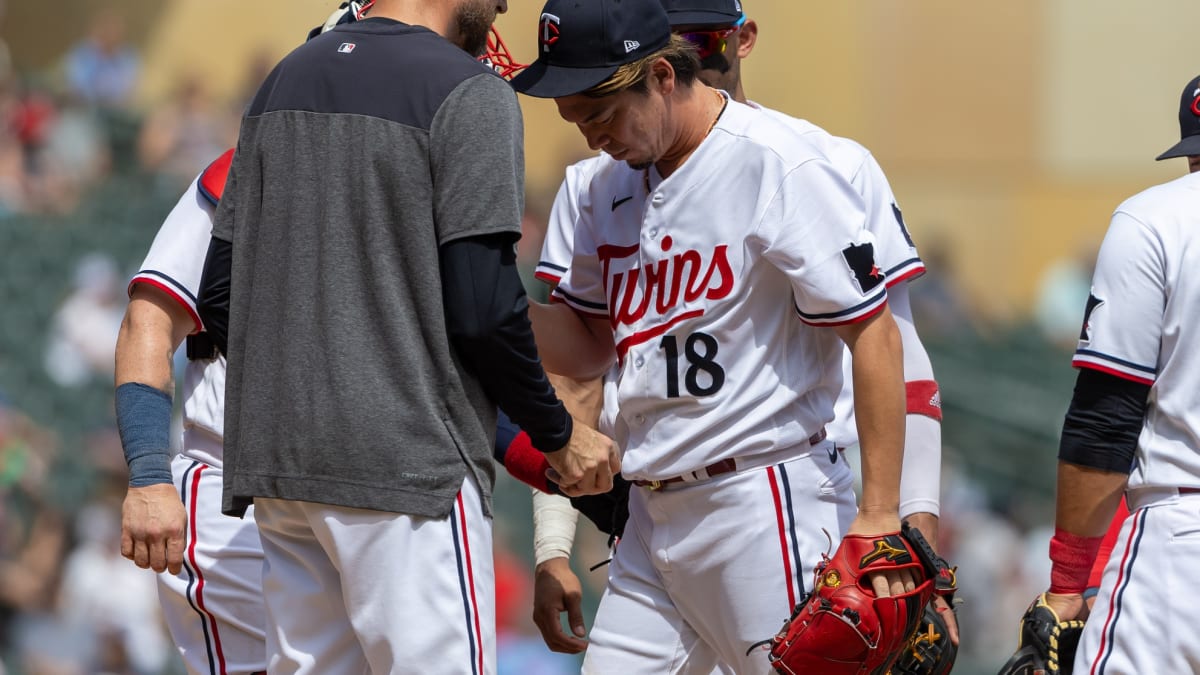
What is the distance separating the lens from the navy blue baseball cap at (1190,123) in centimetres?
328

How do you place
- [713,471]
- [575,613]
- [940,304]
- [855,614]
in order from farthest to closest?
[940,304] < [575,613] < [713,471] < [855,614]

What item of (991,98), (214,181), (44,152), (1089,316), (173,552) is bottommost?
(991,98)

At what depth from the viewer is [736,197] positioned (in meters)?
3.09

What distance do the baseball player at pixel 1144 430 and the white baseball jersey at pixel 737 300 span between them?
1.74 feet

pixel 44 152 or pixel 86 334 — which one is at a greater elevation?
pixel 44 152

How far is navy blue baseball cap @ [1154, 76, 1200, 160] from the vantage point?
3275 millimetres

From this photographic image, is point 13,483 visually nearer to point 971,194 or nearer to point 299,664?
point 299,664

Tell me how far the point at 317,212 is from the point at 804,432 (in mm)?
1064

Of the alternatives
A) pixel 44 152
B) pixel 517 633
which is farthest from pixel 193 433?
pixel 44 152

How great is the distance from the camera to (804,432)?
123 inches

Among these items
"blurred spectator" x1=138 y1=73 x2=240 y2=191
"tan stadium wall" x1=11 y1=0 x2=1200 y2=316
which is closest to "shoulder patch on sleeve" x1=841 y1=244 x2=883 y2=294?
"blurred spectator" x1=138 y1=73 x2=240 y2=191

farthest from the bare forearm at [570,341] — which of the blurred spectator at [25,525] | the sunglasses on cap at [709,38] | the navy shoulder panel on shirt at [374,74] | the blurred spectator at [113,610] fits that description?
the blurred spectator at [25,525]

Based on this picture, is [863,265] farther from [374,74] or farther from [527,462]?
[374,74]

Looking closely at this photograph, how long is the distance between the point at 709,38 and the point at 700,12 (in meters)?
0.09
